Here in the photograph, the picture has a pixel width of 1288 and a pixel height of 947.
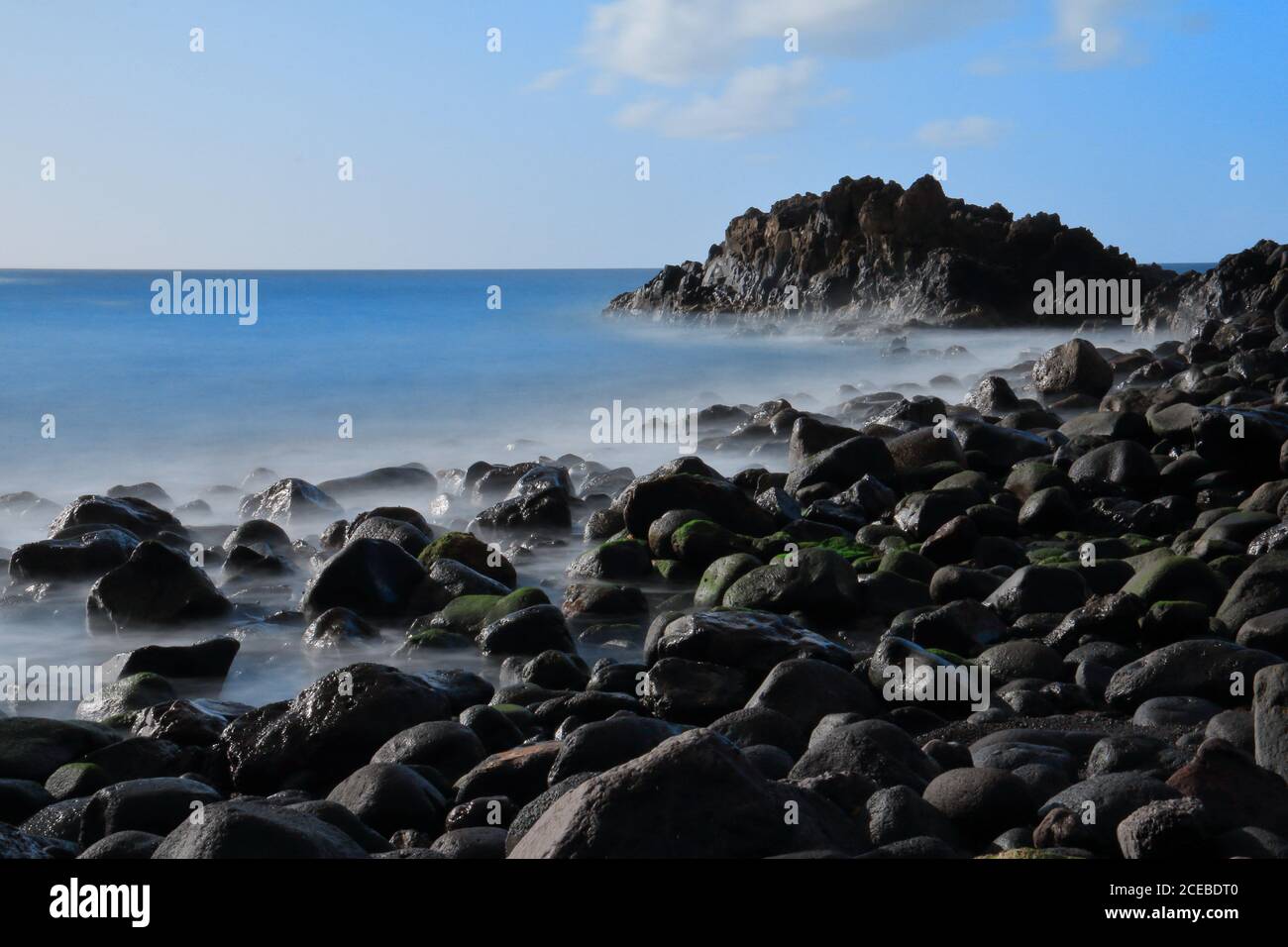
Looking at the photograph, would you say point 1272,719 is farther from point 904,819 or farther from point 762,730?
point 762,730

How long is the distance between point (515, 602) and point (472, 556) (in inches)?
56.6

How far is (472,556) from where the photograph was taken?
9.17m

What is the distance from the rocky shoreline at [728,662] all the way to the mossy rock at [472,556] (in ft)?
0.08

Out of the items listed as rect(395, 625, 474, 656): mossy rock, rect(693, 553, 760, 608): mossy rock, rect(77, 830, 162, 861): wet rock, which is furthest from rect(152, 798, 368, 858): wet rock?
rect(693, 553, 760, 608): mossy rock

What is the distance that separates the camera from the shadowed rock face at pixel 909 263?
136 feet

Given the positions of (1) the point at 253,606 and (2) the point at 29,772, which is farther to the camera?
(1) the point at 253,606

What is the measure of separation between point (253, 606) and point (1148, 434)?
8.48m

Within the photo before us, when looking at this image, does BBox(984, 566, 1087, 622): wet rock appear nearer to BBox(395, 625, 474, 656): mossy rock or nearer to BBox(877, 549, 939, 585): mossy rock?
BBox(877, 549, 939, 585): mossy rock

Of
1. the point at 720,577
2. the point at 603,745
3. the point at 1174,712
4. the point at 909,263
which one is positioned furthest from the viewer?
the point at 909,263

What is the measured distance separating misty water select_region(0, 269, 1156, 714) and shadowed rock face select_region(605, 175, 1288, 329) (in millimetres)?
2106

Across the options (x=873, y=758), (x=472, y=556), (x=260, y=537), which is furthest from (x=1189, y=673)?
(x=260, y=537)

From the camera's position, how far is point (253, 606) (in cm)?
888
